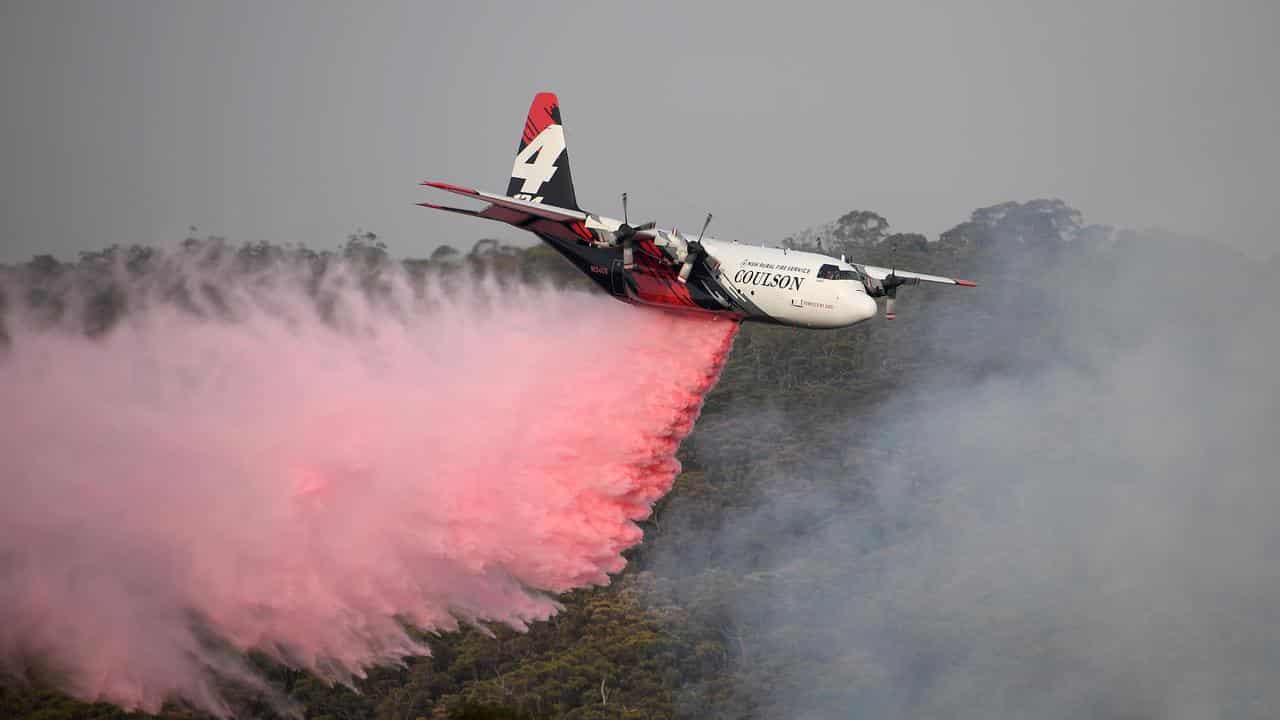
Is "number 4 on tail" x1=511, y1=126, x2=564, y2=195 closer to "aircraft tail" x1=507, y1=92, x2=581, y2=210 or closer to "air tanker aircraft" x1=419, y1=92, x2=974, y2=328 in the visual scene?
"aircraft tail" x1=507, y1=92, x2=581, y2=210

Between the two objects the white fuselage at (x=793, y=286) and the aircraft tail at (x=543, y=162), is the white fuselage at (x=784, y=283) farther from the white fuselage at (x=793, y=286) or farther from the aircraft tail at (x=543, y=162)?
the aircraft tail at (x=543, y=162)

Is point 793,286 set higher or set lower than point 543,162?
lower

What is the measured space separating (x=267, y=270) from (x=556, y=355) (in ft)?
23.1

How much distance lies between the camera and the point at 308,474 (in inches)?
1363

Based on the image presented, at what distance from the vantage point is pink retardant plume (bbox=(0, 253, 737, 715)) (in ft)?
109

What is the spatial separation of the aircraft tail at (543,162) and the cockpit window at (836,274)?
738 centimetres

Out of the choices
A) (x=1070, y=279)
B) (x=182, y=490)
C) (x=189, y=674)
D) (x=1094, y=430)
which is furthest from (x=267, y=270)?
(x=1070, y=279)

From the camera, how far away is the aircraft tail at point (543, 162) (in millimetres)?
39250

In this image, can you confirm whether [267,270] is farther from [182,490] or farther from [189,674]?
[189,674]

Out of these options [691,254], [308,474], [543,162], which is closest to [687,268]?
[691,254]

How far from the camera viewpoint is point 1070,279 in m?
83.3

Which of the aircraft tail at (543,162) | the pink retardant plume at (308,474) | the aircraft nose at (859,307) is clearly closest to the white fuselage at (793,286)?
the aircraft nose at (859,307)

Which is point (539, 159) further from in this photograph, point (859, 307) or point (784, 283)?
point (859, 307)

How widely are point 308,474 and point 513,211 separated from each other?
697 centimetres
